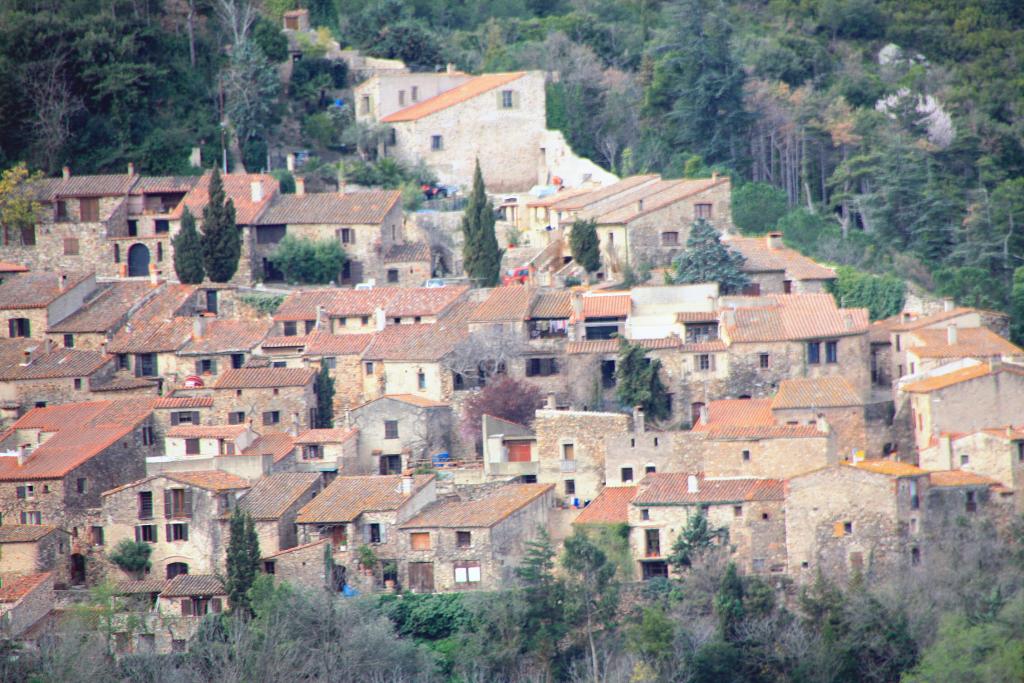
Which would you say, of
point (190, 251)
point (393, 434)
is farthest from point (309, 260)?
point (393, 434)

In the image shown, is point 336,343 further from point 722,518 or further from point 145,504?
point 722,518

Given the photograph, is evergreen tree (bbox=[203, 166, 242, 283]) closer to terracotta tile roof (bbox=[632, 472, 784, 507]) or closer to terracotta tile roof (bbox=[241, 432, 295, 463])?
terracotta tile roof (bbox=[241, 432, 295, 463])

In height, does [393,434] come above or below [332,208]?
below

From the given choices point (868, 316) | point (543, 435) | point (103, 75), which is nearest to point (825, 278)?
point (868, 316)

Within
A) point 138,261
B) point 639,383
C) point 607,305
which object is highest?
point 138,261

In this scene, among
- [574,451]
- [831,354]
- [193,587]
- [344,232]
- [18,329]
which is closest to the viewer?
[193,587]

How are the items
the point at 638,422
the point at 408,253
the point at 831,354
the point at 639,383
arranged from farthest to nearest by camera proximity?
the point at 408,253
the point at 831,354
the point at 639,383
the point at 638,422

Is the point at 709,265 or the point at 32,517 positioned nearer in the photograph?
the point at 32,517
